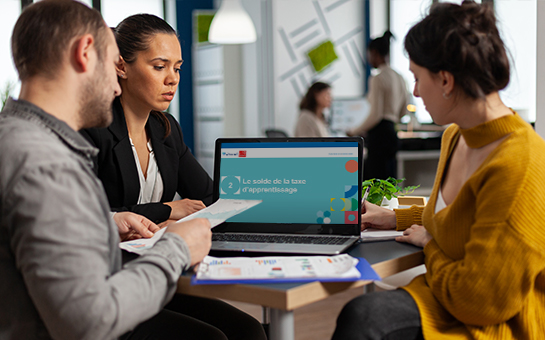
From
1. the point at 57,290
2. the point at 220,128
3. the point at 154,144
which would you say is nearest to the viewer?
the point at 57,290

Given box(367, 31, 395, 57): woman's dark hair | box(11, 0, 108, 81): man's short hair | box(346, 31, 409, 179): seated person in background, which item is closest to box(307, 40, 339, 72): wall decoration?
box(346, 31, 409, 179): seated person in background

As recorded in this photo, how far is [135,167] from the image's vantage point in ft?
5.68

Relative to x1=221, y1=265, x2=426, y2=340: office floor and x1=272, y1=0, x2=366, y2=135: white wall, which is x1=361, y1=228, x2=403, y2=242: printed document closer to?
x1=221, y1=265, x2=426, y2=340: office floor

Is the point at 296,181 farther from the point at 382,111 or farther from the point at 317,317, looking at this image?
the point at 382,111

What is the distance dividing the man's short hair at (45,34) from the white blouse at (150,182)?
0.82m

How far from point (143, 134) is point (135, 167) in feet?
0.56

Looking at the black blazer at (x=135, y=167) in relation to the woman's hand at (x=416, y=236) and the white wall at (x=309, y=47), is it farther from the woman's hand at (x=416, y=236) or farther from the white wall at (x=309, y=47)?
the white wall at (x=309, y=47)

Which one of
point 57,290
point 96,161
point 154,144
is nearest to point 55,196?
point 57,290

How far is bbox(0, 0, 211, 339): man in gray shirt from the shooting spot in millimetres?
824

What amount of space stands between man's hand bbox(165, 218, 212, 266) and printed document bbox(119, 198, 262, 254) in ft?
0.41

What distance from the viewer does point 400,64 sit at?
24.7ft

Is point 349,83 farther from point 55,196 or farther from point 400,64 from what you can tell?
point 55,196

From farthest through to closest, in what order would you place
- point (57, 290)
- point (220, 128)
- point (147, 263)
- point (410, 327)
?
1. point (220, 128)
2. point (410, 327)
3. point (147, 263)
4. point (57, 290)

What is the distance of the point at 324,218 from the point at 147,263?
1.91 ft
